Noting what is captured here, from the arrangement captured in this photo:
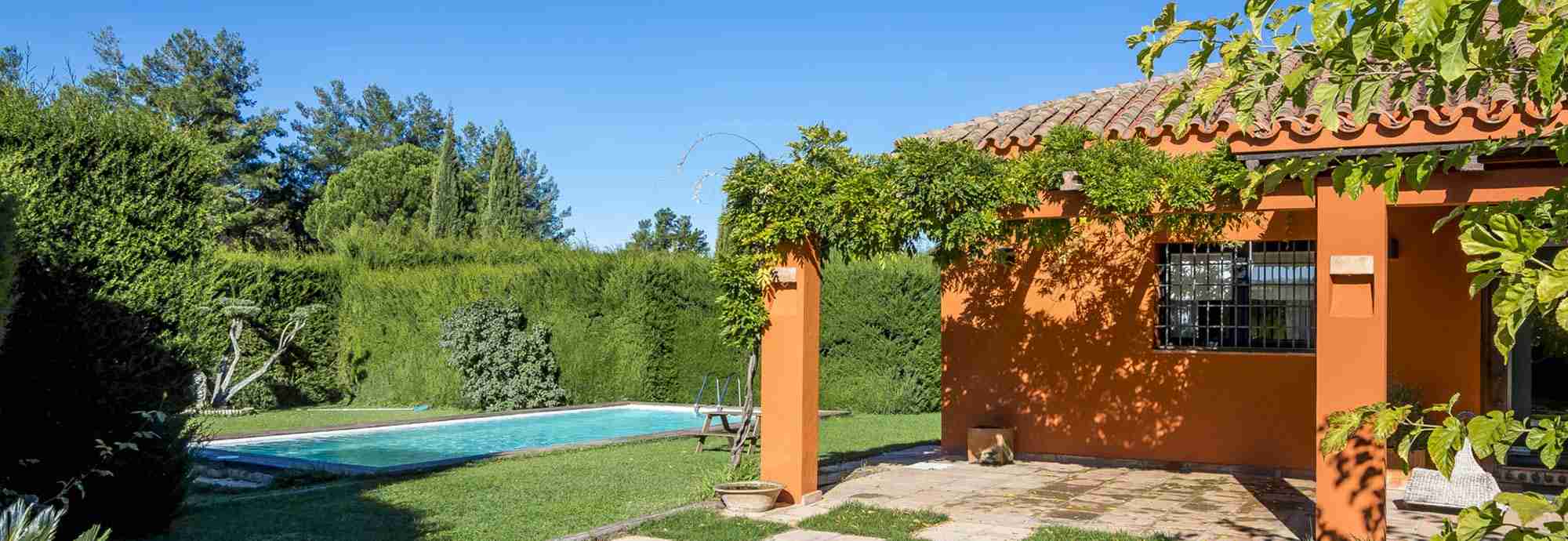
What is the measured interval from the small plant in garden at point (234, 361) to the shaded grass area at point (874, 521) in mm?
12497

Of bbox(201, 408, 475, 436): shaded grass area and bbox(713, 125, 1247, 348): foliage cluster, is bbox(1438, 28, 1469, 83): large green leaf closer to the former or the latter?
bbox(713, 125, 1247, 348): foliage cluster

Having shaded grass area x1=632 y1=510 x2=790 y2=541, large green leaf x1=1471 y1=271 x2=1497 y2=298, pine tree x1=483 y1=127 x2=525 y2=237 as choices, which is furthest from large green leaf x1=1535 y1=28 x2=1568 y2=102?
pine tree x1=483 y1=127 x2=525 y2=237

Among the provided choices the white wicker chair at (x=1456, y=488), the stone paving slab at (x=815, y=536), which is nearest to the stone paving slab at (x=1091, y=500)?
the white wicker chair at (x=1456, y=488)

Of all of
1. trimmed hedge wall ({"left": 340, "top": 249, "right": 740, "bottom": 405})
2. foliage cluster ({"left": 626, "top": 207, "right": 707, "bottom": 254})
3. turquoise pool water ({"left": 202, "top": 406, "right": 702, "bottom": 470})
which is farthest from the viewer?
foliage cluster ({"left": 626, "top": 207, "right": 707, "bottom": 254})

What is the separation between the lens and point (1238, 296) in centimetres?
1165

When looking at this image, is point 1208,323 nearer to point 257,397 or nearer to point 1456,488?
point 1456,488

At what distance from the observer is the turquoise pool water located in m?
13.8

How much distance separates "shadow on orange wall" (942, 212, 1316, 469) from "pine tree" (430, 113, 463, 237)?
2672 cm

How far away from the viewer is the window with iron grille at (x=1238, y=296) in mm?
11391

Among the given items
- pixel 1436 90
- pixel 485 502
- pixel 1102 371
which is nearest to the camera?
pixel 1436 90

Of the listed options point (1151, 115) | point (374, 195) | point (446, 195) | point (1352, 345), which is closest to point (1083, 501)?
point (1352, 345)

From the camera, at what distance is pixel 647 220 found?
61000 mm

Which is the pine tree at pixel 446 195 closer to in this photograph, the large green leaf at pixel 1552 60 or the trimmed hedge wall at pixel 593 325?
the trimmed hedge wall at pixel 593 325

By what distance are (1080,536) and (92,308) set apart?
687cm
